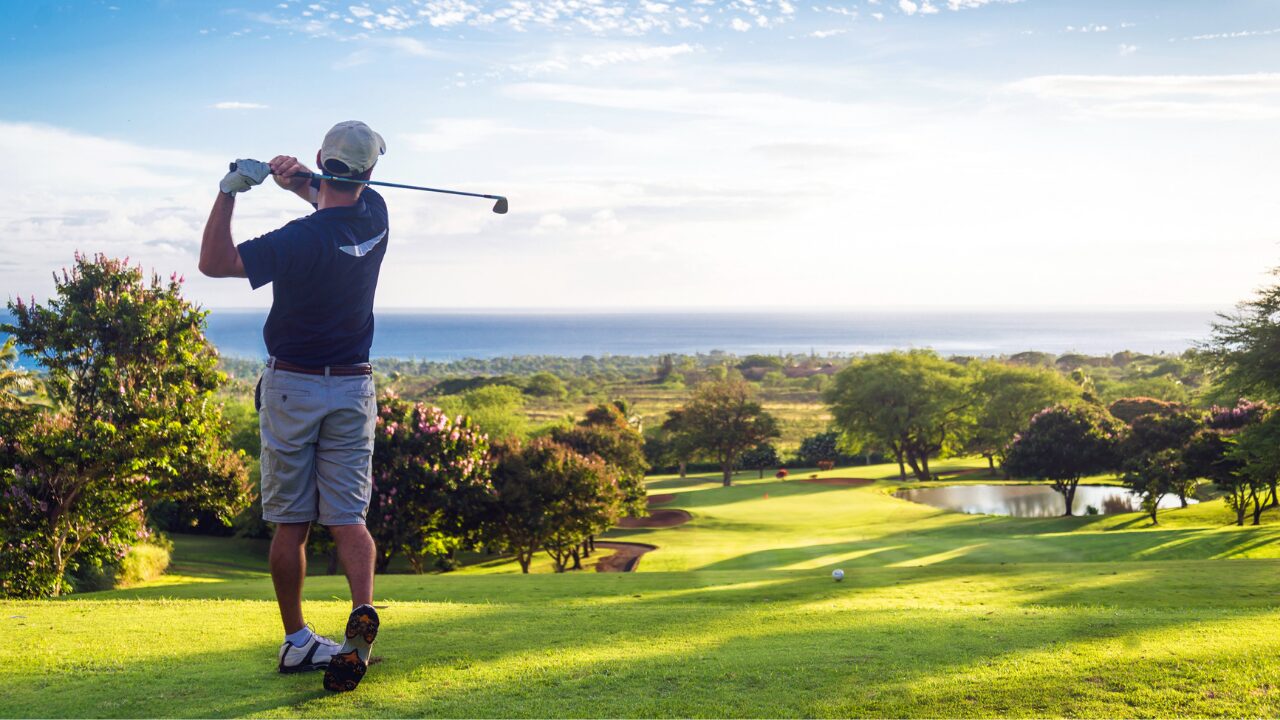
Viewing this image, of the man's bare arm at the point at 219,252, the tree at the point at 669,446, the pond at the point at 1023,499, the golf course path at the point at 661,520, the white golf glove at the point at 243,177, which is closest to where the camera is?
the man's bare arm at the point at 219,252

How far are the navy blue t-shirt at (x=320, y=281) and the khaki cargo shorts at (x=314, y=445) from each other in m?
0.16

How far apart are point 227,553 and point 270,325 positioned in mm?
30925

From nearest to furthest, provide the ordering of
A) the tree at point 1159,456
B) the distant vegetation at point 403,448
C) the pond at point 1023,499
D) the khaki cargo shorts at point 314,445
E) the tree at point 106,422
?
the khaki cargo shorts at point 314,445
the tree at point 106,422
the distant vegetation at point 403,448
the tree at point 1159,456
the pond at point 1023,499

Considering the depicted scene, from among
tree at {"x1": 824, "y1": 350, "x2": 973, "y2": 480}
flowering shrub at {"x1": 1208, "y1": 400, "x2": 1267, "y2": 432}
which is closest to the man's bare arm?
flowering shrub at {"x1": 1208, "y1": 400, "x2": 1267, "y2": 432}

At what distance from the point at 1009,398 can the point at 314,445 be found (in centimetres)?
6163

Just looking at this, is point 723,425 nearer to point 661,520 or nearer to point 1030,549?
point 661,520

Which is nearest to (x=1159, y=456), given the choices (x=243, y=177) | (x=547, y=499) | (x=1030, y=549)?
(x=1030, y=549)

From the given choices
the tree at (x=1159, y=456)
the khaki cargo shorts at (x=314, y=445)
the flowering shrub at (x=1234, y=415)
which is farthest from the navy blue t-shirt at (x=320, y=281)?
the flowering shrub at (x=1234, y=415)

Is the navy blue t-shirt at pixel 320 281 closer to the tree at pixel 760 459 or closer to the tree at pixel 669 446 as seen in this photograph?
the tree at pixel 669 446

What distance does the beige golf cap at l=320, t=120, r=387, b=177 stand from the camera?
→ 5.30 m

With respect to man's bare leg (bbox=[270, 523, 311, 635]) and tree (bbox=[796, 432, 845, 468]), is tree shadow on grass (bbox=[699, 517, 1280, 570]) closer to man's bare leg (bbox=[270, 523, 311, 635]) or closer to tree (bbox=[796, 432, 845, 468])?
man's bare leg (bbox=[270, 523, 311, 635])

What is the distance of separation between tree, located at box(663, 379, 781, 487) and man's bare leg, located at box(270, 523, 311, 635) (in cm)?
5034

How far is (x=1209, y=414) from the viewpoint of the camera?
121 ft

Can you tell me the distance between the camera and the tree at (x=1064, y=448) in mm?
39562
